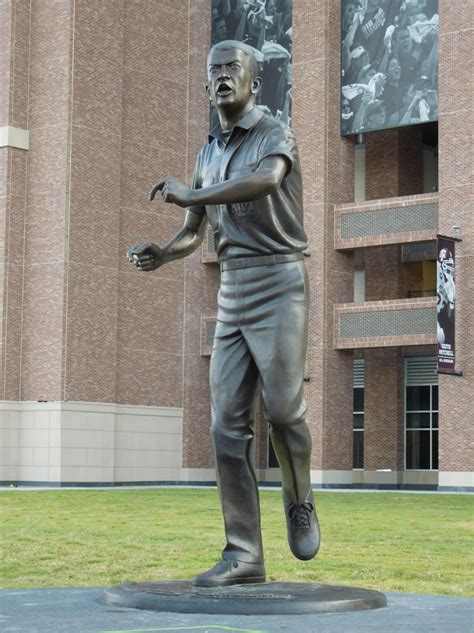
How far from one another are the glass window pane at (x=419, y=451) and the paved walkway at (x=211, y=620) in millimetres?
40123

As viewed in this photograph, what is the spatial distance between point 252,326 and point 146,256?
2.51 ft

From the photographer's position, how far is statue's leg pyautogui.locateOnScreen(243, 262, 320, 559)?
7.52m

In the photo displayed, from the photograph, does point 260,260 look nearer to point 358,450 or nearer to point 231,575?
point 231,575

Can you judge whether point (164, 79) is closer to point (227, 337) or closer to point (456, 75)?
point (456, 75)

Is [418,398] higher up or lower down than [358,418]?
higher up

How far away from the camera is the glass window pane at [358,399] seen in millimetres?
49487

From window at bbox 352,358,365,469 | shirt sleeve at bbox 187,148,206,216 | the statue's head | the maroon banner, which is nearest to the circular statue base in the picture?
shirt sleeve at bbox 187,148,206,216

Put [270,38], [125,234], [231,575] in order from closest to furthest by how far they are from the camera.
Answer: [231,575], [125,234], [270,38]

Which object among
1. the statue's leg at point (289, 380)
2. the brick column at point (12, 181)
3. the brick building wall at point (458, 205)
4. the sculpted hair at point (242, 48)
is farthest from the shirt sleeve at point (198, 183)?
the brick column at point (12, 181)

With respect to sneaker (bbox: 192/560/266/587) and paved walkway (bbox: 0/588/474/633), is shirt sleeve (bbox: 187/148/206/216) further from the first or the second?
paved walkway (bbox: 0/588/474/633)

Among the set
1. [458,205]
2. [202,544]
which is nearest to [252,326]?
[202,544]

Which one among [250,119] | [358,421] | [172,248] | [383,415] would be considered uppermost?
[250,119]

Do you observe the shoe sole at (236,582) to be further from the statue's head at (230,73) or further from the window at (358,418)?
the window at (358,418)

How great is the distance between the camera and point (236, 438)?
7.68 meters
